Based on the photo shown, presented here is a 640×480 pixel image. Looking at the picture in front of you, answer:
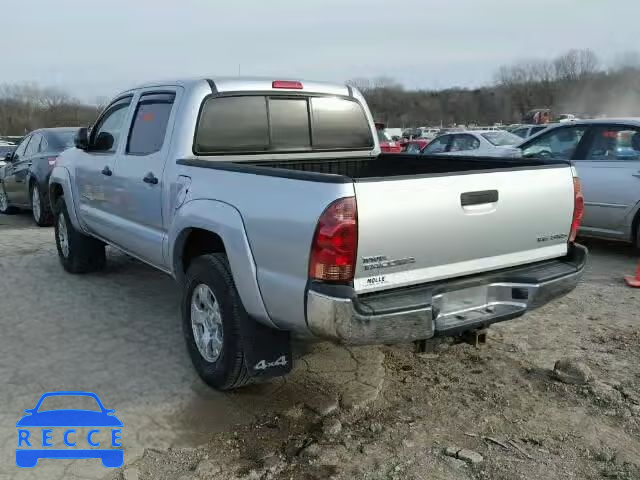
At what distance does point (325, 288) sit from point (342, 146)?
8.08ft

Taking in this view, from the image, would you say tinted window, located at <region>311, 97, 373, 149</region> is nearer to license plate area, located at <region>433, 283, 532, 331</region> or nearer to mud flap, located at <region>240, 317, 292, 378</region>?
mud flap, located at <region>240, 317, 292, 378</region>

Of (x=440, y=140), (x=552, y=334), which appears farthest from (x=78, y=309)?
(x=440, y=140)

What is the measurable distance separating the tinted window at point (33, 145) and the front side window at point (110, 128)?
5.25 metres

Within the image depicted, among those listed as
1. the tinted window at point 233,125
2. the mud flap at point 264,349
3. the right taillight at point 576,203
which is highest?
the tinted window at point 233,125

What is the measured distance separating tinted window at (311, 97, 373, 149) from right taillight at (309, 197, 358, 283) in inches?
86.4

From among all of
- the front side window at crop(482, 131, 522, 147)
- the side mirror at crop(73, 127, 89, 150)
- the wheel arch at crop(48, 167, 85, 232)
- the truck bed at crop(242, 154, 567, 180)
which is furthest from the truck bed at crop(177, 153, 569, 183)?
the front side window at crop(482, 131, 522, 147)

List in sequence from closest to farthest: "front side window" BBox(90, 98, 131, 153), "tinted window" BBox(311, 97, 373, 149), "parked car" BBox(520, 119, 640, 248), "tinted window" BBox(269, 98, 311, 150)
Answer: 1. "tinted window" BBox(269, 98, 311, 150)
2. "tinted window" BBox(311, 97, 373, 149)
3. "front side window" BBox(90, 98, 131, 153)
4. "parked car" BBox(520, 119, 640, 248)

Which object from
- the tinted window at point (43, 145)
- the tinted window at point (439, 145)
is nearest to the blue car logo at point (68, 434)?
the tinted window at point (43, 145)

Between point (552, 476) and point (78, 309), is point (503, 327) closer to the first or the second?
point (552, 476)

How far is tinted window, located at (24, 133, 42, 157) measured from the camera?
10.4m

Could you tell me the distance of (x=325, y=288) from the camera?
2.90 meters

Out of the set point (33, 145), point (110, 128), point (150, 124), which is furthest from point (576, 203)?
point (33, 145)

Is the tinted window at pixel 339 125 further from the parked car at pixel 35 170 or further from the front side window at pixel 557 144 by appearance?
the parked car at pixel 35 170

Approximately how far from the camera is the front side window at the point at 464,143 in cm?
1309
